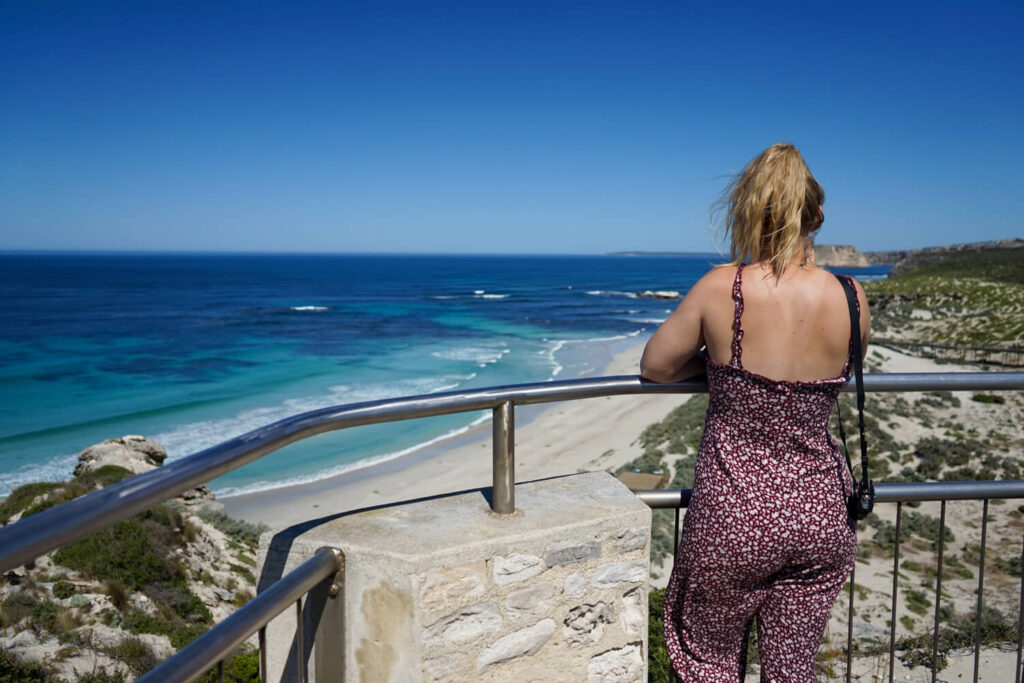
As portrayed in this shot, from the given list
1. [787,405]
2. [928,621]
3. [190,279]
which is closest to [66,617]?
[787,405]

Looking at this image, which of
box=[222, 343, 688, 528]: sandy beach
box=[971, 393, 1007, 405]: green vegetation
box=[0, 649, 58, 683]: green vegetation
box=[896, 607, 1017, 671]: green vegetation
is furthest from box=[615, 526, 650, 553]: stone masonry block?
box=[971, 393, 1007, 405]: green vegetation

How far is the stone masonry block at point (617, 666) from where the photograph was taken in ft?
7.48

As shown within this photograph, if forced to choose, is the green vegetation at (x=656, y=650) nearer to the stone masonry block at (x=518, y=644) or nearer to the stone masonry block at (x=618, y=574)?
the stone masonry block at (x=618, y=574)

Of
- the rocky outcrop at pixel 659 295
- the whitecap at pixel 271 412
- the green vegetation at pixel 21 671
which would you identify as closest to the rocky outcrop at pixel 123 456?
the whitecap at pixel 271 412

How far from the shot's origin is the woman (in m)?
1.79

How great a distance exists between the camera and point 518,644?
213 cm

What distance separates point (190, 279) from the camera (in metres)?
93.1

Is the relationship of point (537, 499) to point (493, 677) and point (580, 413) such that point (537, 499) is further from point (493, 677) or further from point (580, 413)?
point (580, 413)

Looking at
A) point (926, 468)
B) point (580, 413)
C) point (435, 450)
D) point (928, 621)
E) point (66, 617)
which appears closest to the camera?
point (66, 617)

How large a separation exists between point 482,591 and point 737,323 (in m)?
1.05

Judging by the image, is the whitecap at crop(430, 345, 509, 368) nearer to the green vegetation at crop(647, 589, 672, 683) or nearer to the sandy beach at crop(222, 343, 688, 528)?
the sandy beach at crop(222, 343, 688, 528)

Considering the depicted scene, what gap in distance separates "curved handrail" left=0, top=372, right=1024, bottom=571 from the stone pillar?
0.36 m

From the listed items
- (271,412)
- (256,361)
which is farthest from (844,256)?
(271,412)

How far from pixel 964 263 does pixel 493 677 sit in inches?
3072
